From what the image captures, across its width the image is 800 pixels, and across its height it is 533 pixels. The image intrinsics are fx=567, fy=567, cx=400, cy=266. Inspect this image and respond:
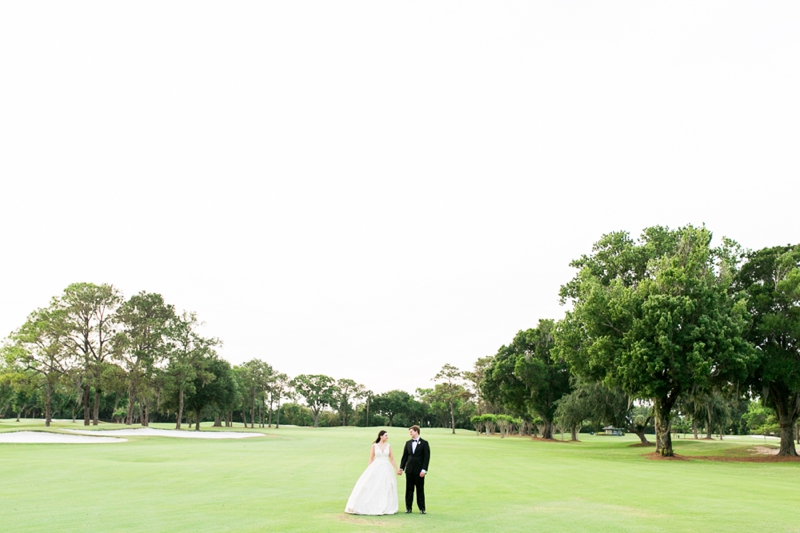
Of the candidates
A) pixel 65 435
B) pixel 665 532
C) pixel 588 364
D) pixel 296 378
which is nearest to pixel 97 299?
pixel 65 435

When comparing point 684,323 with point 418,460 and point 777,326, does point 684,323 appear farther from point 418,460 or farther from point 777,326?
point 418,460

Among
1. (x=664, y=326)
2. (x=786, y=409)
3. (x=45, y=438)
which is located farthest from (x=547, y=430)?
(x=45, y=438)

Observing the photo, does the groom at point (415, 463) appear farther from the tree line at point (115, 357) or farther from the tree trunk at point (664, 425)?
the tree line at point (115, 357)

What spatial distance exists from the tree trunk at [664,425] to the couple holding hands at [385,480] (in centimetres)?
3104

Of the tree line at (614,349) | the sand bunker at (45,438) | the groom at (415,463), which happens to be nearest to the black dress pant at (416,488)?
the groom at (415,463)

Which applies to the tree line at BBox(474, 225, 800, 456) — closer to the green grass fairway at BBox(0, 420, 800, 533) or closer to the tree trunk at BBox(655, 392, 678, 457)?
the tree trunk at BBox(655, 392, 678, 457)

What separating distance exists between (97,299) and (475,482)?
58.0 m

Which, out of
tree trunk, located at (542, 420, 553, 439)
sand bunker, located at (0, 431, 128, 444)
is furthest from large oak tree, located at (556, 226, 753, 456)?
sand bunker, located at (0, 431, 128, 444)

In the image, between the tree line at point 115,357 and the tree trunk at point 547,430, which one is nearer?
the tree line at point 115,357

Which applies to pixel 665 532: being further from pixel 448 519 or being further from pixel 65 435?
pixel 65 435

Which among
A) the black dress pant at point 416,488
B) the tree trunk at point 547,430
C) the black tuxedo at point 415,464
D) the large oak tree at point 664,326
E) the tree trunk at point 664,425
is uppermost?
the large oak tree at point 664,326

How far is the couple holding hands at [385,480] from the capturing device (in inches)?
481

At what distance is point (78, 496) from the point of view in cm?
1463

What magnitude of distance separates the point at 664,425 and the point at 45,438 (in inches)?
1799
